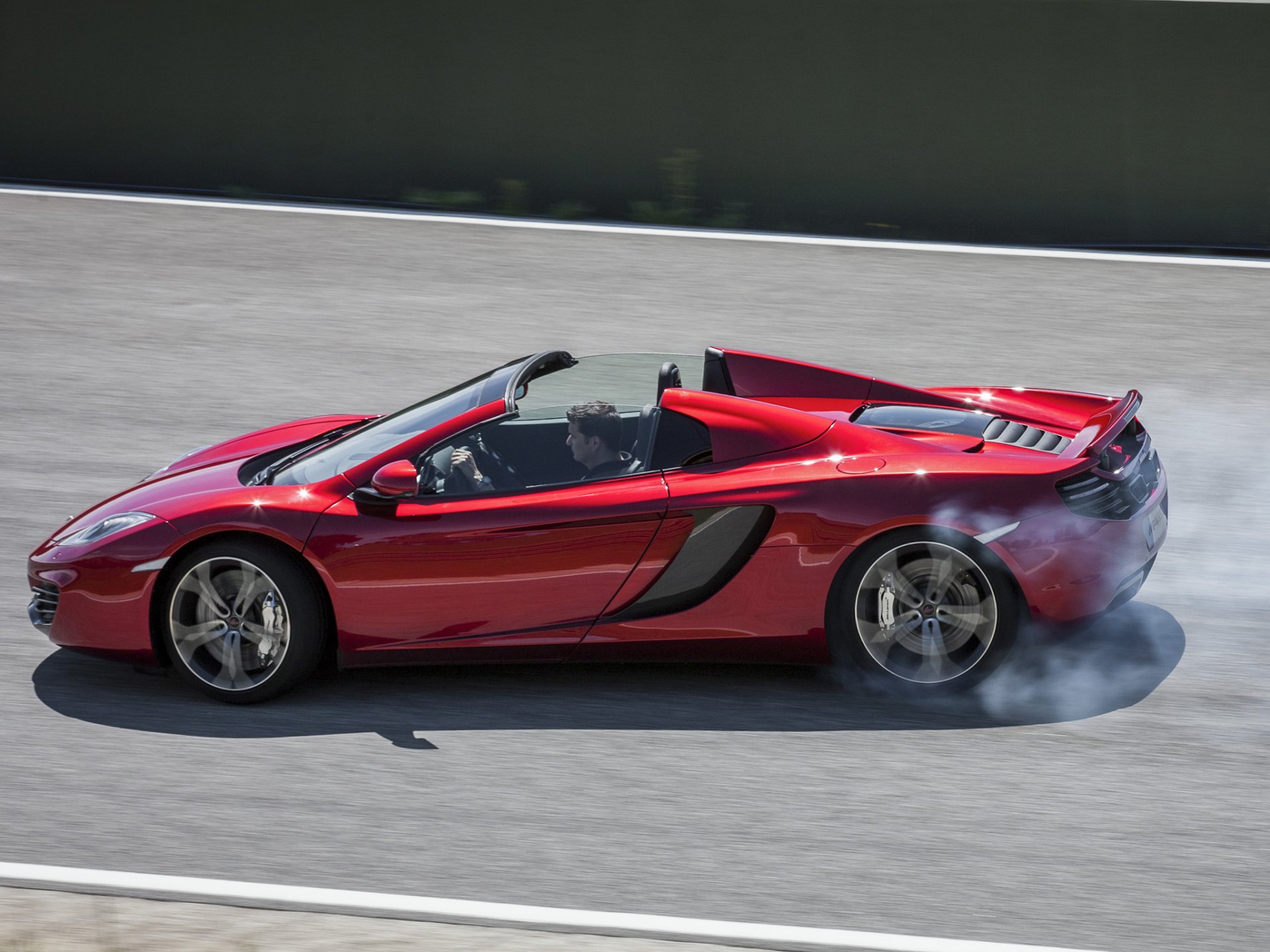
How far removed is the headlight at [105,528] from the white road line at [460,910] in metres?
1.53

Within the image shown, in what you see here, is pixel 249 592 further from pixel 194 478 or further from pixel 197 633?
pixel 194 478

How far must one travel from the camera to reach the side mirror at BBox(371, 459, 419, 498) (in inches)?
218

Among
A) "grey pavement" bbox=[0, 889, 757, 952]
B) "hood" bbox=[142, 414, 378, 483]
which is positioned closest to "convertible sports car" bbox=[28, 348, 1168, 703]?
"hood" bbox=[142, 414, 378, 483]

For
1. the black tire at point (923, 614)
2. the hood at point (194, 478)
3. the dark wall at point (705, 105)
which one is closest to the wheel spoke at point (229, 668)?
the hood at point (194, 478)

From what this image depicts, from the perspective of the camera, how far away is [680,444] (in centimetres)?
571

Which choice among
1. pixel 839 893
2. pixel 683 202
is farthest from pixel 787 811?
pixel 683 202

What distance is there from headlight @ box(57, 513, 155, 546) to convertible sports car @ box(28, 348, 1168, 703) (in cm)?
2

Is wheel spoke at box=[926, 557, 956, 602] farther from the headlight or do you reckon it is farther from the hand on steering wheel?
the headlight

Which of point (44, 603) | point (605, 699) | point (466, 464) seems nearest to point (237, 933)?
point (605, 699)

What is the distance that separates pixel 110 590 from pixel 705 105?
9866 millimetres

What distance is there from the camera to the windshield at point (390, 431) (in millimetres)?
5914

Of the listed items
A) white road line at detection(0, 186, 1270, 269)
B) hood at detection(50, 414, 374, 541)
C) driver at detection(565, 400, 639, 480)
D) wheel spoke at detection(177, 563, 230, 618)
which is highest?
white road line at detection(0, 186, 1270, 269)

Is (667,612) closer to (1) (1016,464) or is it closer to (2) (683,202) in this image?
(1) (1016,464)

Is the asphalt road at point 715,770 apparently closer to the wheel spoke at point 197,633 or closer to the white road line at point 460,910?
the white road line at point 460,910
